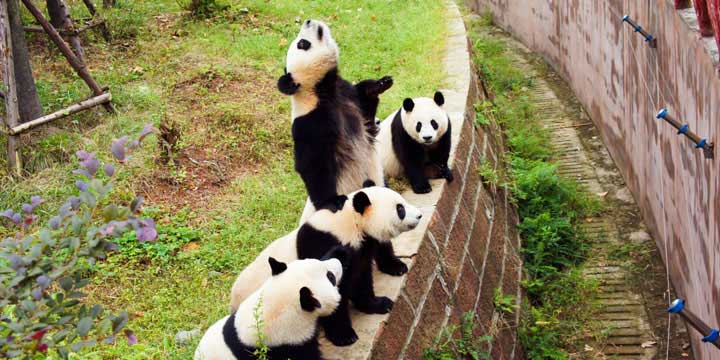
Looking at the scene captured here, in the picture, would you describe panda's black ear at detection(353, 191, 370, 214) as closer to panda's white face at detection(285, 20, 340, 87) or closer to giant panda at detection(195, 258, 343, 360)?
giant panda at detection(195, 258, 343, 360)

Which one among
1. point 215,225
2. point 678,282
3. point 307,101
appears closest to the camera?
point 307,101

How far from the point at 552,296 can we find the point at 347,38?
15.6ft

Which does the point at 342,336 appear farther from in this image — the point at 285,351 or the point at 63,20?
the point at 63,20

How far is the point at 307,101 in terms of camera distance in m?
5.16

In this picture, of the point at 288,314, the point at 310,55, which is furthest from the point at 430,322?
the point at 310,55

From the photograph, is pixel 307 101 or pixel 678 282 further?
pixel 678 282

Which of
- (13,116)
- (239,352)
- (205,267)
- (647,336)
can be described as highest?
(13,116)

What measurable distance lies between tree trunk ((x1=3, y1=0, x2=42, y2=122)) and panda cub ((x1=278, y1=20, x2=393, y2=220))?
11.9ft

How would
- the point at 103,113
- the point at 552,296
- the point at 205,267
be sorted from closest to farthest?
1. the point at 205,267
2. the point at 552,296
3. the point at 103,113

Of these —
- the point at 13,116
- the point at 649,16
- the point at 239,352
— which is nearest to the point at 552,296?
the point at 649,16

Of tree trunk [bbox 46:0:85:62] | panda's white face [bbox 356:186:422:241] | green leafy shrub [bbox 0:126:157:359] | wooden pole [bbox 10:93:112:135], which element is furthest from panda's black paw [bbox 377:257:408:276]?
tree trunk [bbox 46:0:85:62]

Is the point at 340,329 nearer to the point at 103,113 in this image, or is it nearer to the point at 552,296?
the point at 552,296

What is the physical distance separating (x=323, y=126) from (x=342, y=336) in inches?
56.7

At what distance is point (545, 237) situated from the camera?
7.80m
